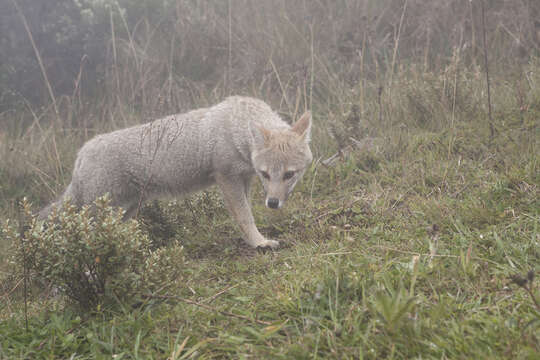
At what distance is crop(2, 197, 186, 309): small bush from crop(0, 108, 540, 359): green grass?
0.41 feet

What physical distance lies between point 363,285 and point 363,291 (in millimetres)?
96

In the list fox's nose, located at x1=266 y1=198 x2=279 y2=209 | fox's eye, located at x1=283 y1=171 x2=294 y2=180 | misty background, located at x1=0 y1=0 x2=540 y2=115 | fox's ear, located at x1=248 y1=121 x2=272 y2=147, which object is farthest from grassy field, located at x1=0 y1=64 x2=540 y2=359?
misty background, located at x1=0 y1=0 x2=540 y2=115

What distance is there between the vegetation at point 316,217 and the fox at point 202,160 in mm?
293

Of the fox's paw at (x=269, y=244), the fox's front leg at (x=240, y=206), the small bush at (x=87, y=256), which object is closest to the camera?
the small bush at (x=87, y=256)

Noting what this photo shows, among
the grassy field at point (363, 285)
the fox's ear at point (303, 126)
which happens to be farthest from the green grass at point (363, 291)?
the fox's ear at point (303, 126)

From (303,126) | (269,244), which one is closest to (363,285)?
(269,244)

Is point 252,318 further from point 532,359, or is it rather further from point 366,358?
point 532,359

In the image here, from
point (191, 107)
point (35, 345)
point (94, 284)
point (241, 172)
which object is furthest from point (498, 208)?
point (191, 107)

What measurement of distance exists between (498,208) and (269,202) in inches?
69.2

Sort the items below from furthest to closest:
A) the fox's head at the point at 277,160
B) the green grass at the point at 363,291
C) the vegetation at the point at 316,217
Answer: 1. the fox's head at the point at 277,160
2. the vegetation at the point at 316,217
3. the green grass at the point at 363,291

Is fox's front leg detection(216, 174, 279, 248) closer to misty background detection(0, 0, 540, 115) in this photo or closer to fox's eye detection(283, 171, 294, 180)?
fox's eye detection(283, 171, 294, 180)

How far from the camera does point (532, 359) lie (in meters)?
1.59

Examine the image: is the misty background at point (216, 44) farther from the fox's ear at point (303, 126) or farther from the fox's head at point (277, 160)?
the fox's head at point (277, 160)

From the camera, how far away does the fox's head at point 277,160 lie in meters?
3.76
